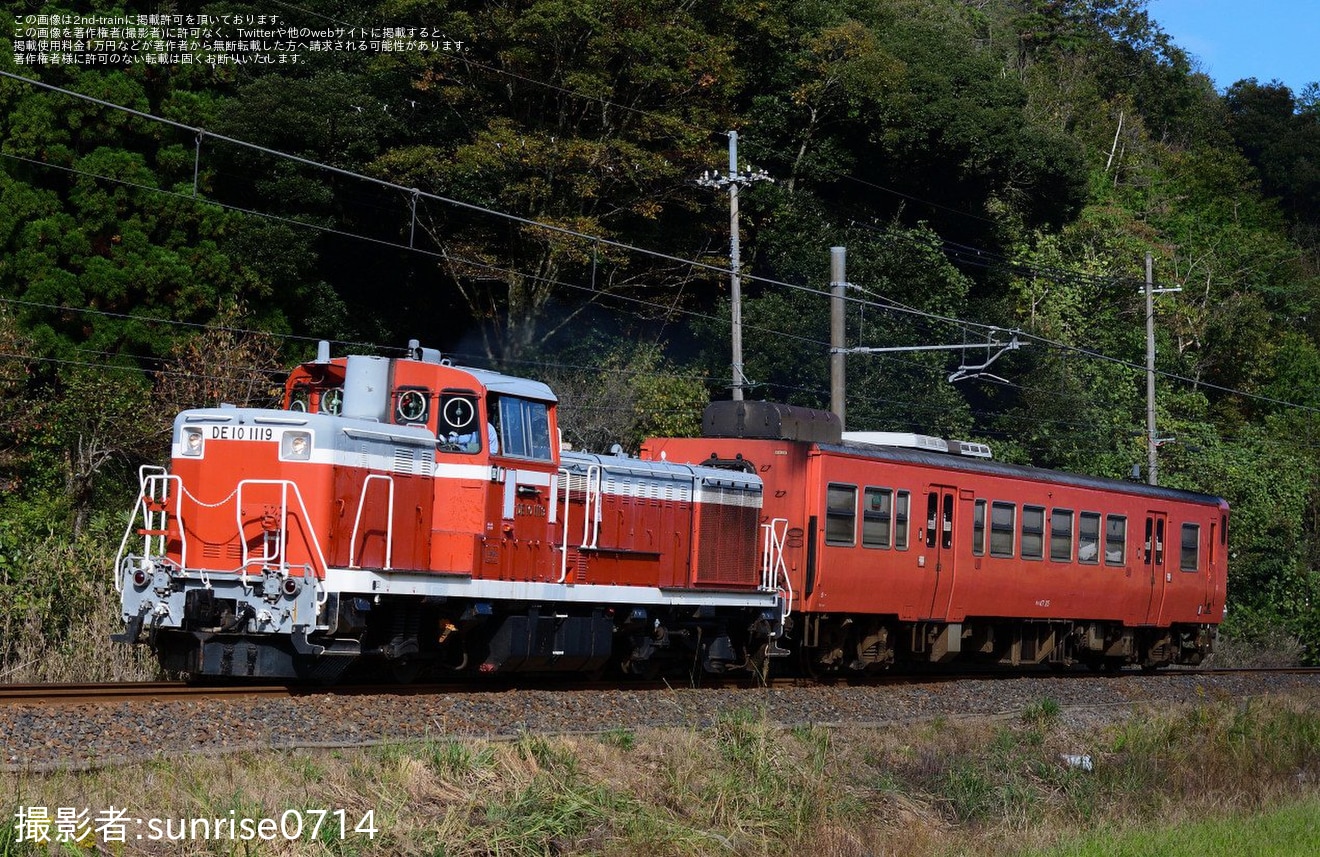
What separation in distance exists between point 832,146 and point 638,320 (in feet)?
26.4

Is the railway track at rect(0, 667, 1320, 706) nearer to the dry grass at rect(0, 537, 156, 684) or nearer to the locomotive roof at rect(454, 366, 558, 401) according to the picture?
the dry grass at rect(0, 537, 156, 684)

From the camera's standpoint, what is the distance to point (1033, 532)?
22359 mm

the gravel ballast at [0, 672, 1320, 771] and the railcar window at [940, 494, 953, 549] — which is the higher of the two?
the railcar window at [940, 494, 953, 549]

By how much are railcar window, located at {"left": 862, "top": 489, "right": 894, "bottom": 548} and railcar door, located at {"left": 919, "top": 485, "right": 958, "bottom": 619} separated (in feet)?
2.54

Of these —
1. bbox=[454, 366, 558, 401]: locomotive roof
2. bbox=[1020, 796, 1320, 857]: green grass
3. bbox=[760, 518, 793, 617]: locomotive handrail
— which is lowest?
bbox=[1020, 796, 1320, 857]: green grass

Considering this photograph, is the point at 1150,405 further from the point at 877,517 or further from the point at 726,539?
the point at 726,539

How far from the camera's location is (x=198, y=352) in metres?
25.2

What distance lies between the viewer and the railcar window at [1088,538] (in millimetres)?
23281

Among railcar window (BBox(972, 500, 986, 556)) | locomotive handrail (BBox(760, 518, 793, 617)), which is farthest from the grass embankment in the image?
railcar window (BBox(972, 500, 986, 556))

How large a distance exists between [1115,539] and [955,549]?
459cm

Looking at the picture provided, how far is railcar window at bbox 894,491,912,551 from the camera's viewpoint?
2005 centimetres

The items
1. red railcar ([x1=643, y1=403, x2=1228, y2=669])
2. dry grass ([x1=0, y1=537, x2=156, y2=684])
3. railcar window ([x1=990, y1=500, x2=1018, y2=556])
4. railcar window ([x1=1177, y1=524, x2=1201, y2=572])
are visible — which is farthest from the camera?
railcar window ([x1=1177, y1=524, x2=1201, y2=572])

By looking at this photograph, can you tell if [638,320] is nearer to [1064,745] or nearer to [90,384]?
[90,384]

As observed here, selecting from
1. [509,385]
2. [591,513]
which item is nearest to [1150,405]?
[591,513]
